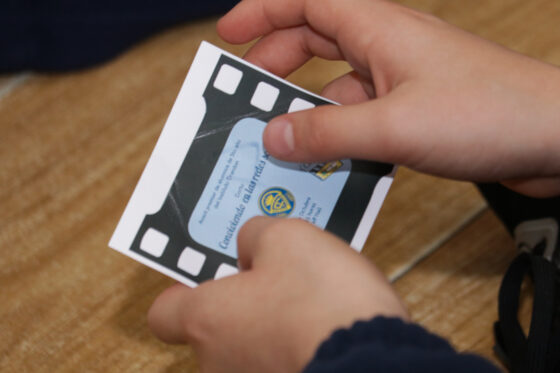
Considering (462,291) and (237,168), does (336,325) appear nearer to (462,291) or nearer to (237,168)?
(237,168)

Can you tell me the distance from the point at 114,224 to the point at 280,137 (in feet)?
0.90

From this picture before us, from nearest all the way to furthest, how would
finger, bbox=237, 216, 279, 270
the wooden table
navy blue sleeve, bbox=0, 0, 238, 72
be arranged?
finger, bbox=237, 216, 279, 270, the wooden table, navy blue sleeve, bbox=0, 0, 238, 72

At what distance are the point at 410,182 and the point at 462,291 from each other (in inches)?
5.9

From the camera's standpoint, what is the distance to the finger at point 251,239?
44 cm

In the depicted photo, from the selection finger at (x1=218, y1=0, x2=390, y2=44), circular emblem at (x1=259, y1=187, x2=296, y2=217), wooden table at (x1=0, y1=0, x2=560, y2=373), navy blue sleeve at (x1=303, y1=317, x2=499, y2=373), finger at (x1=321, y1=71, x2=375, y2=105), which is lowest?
wooden table at (x1=0, y1=0, x2=560, y2=373)

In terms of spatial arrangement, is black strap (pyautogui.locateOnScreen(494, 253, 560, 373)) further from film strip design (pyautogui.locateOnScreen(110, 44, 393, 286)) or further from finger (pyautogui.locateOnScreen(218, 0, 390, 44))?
finger (pyautogui.locateOnScreen(218, 0, 390, 44))

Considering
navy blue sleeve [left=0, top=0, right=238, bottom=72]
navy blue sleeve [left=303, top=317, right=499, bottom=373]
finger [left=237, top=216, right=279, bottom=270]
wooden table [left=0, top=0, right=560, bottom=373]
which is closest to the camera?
navy blue sleeve [left=303, top=317, right=499, bottom=373]

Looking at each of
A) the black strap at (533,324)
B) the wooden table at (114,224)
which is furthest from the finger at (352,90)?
the black strap at (533,324)

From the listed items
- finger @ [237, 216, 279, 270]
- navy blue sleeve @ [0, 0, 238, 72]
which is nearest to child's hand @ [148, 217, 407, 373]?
finger @ [237, 216, 279, 270]

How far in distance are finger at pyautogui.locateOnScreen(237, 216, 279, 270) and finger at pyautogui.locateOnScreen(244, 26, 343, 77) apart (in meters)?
0.24

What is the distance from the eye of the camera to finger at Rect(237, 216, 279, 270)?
435mm

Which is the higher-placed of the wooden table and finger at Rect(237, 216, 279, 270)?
finger at Rect(237, 216, 279, 270)

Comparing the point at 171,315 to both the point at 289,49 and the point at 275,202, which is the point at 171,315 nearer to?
the point at 275,202

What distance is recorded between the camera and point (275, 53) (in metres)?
0.63
